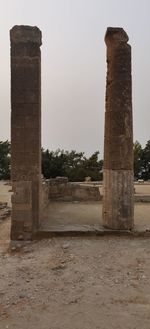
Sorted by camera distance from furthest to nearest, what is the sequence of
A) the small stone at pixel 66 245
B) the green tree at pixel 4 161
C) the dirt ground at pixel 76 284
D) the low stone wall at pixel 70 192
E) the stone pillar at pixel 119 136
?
the green tree at pixel 4 161, the low stone wall at pixel 70 192, the stone pillar at pixel 119 136, the small stone at pixel 66 245, the dirt ground at pixel 76 284

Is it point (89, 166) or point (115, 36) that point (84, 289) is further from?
point (89, 166)

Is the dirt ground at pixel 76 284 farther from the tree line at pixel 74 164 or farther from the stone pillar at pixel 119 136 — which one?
the tree line at pixel 74 164

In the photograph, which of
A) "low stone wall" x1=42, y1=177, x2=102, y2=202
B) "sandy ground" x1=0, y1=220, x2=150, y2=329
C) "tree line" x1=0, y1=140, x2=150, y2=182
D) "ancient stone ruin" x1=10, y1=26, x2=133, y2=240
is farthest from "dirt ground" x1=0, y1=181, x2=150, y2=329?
"tree line" x1=0, y1=140, x2=150, y2=182

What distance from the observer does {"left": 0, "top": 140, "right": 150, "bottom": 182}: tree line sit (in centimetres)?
3766

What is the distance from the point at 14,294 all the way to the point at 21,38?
683 centimetres

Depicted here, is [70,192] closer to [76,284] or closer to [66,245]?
[66,245]

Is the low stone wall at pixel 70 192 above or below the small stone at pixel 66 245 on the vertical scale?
above

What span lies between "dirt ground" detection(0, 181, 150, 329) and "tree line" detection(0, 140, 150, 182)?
86.2ft

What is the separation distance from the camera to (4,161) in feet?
142

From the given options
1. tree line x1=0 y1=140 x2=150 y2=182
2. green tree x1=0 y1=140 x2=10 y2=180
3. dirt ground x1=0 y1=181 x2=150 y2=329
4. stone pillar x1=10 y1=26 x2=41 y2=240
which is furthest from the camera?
green tree x1=0 y1=140 x2=10 y2=180

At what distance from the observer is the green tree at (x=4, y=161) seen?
4253cm

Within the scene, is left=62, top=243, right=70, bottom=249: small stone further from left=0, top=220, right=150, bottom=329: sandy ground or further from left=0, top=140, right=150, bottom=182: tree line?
left=0, top=140, right=150, bottom=182: tree line

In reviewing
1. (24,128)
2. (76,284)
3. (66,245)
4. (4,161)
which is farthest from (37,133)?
(4,161)

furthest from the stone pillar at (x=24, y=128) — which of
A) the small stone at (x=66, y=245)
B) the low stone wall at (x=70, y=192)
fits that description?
the low stone wall at (x=70, y=192)
